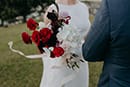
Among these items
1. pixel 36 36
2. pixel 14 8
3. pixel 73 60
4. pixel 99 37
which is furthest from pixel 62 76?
pixel 14 8

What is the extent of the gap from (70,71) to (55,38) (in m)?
0.95

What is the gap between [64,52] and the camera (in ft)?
9.66

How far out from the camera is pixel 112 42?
2.28 m

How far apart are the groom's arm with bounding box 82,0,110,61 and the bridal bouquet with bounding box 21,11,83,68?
46 cm

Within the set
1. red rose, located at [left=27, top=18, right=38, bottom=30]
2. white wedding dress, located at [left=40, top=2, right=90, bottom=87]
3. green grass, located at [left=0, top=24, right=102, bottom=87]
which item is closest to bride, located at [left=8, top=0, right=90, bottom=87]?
white wedding dress, located at [left=40, top=2, right=90, bottom=87]

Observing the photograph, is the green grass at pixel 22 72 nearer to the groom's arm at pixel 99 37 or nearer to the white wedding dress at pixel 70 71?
the white wedding dress at pixel 70 71

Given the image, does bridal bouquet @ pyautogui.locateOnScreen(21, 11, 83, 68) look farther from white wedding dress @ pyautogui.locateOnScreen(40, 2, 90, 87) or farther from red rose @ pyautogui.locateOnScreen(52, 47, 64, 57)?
white wedding dress @ pyautogui.locateOnScreen(40, 2, 90, 87)

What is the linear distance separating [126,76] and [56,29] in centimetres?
74

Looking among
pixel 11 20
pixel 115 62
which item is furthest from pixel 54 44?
pixel 11 20

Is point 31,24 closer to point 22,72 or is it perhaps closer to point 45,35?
point 45,35

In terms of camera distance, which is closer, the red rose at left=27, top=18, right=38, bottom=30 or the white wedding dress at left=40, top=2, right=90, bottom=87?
the red rose at left=27, top=18, right=38, bottom=30

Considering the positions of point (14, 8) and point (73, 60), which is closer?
point (73, 60)

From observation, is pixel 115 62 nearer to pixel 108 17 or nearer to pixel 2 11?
pixel 108 17

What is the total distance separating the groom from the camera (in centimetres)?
221
